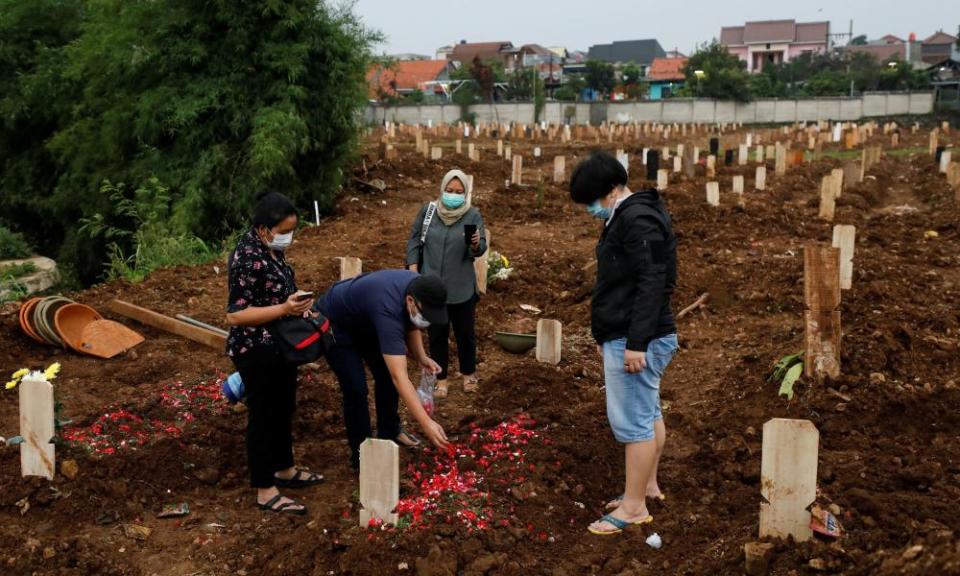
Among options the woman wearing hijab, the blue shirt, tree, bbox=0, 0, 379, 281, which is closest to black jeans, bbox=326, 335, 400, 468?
the blue shirt

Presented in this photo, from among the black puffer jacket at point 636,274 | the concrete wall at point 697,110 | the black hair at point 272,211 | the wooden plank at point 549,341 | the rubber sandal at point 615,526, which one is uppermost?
the concrete wall at point 697,110

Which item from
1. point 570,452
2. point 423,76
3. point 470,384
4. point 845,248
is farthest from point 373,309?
point 423,76

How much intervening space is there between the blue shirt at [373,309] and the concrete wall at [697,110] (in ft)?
160

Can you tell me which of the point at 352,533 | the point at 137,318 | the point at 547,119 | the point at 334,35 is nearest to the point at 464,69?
the point at 547,119

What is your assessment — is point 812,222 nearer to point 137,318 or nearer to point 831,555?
point 137,318

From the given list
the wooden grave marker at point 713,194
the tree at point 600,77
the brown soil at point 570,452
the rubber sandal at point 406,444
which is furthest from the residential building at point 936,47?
the rubber sandal at point 406,444

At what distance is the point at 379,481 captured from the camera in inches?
149

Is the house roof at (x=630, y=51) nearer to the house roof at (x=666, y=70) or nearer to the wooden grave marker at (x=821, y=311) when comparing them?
the house roof at (x=666, y=70)

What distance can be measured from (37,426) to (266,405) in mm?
1220

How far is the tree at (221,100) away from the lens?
13008 mm

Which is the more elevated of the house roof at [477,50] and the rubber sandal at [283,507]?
the house roof at [477,50]

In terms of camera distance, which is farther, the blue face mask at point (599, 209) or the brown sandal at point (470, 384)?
the brown sandal at point (470, 384)

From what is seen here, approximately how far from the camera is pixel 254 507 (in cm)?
449

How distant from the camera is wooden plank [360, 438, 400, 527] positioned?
374cm
